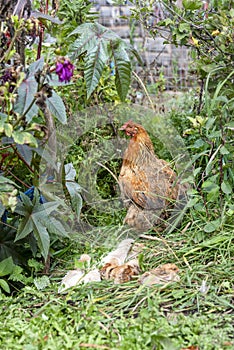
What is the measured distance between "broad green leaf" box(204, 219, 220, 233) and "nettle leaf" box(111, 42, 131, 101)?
2.33ft

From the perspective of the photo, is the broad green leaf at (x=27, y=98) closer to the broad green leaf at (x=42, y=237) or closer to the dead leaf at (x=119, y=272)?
the broad green leaf at (x=42, y=237)

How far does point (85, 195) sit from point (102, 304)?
104 centimetres

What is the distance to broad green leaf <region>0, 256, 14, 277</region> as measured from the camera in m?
2.47

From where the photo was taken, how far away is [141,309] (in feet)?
7.13

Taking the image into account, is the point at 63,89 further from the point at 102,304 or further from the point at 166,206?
the point at 102,304

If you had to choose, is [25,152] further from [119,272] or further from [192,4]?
[192,4]

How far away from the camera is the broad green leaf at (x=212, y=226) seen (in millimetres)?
2723

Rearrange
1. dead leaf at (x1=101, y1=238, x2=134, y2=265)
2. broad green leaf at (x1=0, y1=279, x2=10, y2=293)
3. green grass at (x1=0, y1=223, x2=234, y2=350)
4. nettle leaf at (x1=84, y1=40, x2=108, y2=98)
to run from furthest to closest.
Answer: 1. dead leaf at (x1=101, y1=238, x2=134, y2=265)
2. nettle leaf at (x1=84, y1=40, x2=108, y2=98)
3. broad green leaf at (x1=0, y1=279, x2=10, y2=293)
4. green grass at (x1=0, y1=223, x2=234, y2=350)

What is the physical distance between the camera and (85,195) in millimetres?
3258

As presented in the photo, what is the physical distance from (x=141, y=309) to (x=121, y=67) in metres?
1.08

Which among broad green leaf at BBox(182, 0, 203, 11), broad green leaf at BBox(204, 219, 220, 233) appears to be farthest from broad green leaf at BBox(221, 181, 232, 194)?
broad green leaf at BBox(182, 0, 203, 11)

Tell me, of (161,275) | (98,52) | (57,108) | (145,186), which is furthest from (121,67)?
(161,275)

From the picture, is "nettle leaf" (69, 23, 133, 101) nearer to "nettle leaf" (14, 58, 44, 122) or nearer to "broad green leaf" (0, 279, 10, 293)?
"nettle leaf" (14, 58, 44, 122)

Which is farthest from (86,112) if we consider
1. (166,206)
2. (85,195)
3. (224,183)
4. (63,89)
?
(224,183)
